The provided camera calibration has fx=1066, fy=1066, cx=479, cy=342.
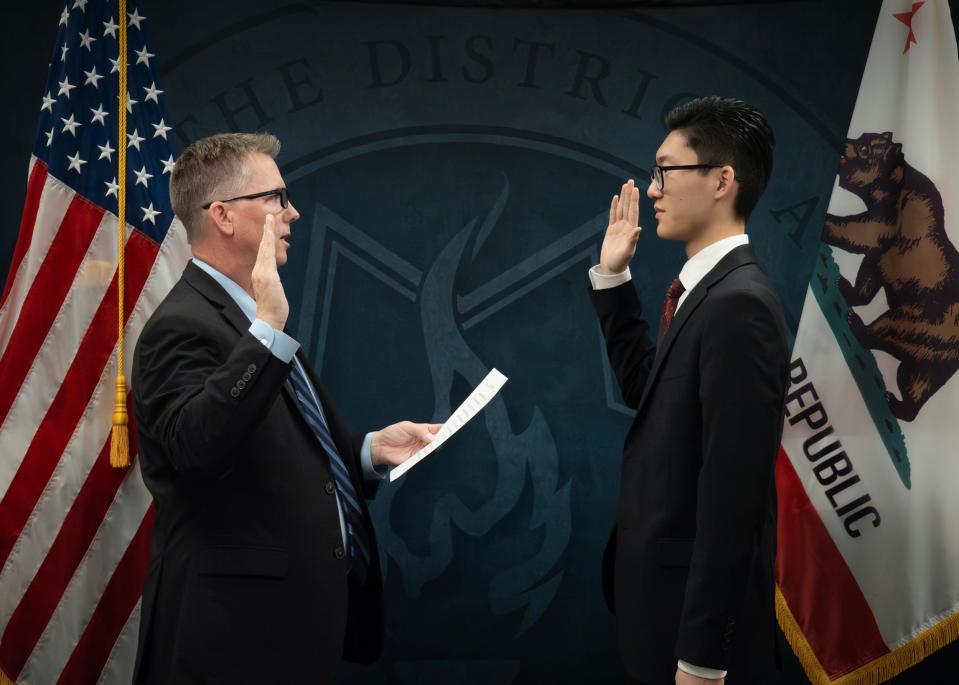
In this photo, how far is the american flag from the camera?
2574 millimetres

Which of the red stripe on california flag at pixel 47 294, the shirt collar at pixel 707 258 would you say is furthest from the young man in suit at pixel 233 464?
the shirt collar at pixel 707 258

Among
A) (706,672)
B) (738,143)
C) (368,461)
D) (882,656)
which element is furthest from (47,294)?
(882,656)

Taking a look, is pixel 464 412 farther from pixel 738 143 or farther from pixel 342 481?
pixel 738 143

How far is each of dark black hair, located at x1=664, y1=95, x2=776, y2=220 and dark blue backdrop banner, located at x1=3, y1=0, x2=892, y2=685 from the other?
3.65 feet

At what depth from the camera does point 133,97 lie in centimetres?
274

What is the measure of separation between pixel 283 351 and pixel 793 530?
1.69 m

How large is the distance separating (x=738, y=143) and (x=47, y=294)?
1.68 m

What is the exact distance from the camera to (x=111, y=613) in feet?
8.61

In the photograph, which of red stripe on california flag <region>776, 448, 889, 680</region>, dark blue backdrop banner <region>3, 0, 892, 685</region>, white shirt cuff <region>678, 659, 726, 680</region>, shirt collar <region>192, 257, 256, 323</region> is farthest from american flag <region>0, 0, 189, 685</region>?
red stripe on california flag <region>776, 448, 889, 680</region>

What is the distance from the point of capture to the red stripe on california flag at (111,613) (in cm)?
260

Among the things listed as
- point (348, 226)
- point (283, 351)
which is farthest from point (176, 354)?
point (348, 226)

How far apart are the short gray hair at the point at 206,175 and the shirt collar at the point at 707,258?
0.88 metres

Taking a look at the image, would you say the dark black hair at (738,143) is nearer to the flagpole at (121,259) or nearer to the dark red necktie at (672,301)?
the dark red necktie at (672,301)

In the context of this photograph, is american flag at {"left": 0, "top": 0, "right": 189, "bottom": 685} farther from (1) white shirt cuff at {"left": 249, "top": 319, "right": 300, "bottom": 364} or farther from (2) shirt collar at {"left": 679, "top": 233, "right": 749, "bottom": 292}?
(2) shirt collar at {"left": 679, "top": 233, "right": 749, "bottom": 292}
